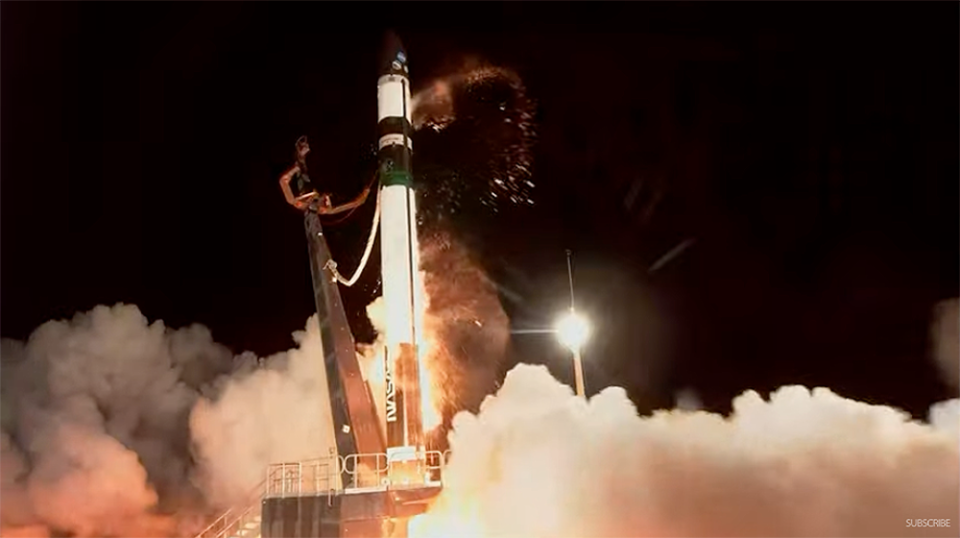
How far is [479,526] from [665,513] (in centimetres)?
382

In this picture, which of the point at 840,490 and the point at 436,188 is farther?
the point at 436,188

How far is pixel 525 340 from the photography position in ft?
78.6

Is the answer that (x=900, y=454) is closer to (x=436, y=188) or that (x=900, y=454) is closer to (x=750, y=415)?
(x=750, y=415)

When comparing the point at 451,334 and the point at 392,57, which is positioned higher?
the point at 392,57

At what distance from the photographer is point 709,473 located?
640 inches

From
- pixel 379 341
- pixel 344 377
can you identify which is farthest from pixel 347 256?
pixel 344 377


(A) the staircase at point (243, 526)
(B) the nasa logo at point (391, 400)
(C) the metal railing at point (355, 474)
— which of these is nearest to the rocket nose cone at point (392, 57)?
(B) the nasa logo at point (391, 400)

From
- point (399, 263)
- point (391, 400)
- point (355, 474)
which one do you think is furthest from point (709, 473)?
point (399, 263)

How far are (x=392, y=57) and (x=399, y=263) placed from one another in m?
4.68

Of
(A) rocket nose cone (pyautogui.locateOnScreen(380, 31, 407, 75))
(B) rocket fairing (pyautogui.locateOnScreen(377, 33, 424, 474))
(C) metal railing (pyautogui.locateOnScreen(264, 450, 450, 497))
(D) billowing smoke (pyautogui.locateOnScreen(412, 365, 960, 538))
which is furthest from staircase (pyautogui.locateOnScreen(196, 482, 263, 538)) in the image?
(A) rocket nose cone (pyautogui.locateOnScreen(380, 31, 407, 75))

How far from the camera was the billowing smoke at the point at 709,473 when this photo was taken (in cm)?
1559

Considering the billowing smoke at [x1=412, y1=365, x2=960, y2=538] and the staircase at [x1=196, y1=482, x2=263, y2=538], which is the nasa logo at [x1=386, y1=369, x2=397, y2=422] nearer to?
the billowing smoke at [x1=412, y1=365, x2=960, y2=538]

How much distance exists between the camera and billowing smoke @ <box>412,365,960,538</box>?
15.6 m

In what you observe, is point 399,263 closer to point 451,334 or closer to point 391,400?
point 391,400
